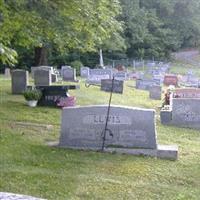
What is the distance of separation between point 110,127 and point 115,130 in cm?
11

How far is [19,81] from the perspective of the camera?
63.7 ft

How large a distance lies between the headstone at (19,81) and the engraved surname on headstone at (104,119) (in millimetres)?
9081

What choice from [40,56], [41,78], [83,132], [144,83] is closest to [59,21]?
[41,78]

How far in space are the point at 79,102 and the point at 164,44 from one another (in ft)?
156

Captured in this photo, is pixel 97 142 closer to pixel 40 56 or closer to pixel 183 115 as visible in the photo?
pixel 183 115

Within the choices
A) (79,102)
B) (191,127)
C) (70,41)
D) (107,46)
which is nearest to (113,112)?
(191,127)

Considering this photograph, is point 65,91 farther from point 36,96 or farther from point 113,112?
point 113,112

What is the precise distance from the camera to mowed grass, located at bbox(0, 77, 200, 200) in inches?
304

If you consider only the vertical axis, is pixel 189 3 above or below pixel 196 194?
above

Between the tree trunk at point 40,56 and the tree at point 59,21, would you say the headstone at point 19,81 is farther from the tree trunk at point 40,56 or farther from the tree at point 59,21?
the tree trunk at point 40,56

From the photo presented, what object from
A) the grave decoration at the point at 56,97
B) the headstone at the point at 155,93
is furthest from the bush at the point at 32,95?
the headstone at the point at 155,93

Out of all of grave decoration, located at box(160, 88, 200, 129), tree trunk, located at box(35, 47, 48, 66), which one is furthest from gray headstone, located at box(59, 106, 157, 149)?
tree trunk, located at box(35, 47, 48, 66)

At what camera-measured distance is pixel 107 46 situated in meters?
41.5

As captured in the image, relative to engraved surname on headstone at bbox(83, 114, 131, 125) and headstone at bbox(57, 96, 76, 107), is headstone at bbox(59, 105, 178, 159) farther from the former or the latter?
headstone at bbox(57, 96, 76, 107)
